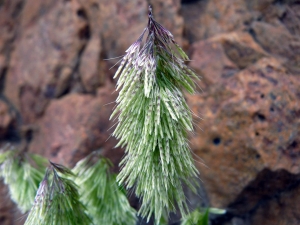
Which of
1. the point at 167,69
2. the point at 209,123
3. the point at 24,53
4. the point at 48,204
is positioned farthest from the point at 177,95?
the point at 24,53

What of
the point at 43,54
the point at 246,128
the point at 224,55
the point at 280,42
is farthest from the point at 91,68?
the point at 280,42

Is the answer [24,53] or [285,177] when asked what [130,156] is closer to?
[285,177]

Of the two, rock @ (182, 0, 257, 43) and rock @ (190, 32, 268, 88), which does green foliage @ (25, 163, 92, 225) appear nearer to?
rock @ (190, 32, 268, 88)

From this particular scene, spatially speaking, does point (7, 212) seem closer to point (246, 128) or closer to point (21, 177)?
point (21, 177)

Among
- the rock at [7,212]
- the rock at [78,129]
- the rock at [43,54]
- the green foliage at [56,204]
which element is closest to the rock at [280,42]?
the rock at [78,129]

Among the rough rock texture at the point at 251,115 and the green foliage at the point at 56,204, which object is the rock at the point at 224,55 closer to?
the rough rock texture at the point at 251,115
